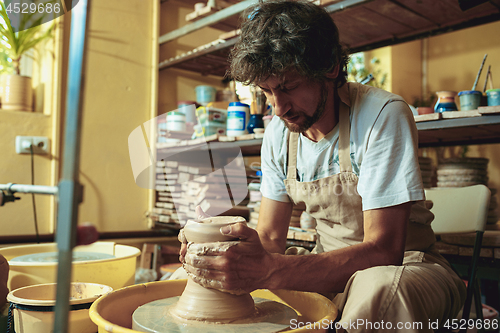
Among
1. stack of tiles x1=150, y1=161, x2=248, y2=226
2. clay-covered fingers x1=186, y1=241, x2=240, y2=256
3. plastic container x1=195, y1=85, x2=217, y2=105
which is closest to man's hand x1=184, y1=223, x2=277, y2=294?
clay-covered fingers x1=186, y1=241, x2=240, y2=256

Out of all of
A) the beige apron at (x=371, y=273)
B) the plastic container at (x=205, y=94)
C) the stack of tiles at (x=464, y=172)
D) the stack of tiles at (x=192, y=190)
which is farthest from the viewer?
the plastic container at (x=205, y=94)

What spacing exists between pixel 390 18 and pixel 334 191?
1307 mm

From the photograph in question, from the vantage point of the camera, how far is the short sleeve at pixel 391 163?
1.01 m

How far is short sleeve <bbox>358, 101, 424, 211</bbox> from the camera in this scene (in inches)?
39.9

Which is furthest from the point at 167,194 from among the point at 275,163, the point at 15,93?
the point at 275,163

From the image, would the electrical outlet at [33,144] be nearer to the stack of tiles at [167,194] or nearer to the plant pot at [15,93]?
the plant pot at [15,93]

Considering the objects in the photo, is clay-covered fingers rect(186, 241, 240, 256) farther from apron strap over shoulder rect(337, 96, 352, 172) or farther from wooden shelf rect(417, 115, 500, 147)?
wooden shelf rect(417, 115, 500, 147)

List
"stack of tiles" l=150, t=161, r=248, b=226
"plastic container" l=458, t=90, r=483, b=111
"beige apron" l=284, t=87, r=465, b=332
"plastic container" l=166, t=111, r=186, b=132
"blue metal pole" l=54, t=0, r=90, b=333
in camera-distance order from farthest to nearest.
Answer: "plastic container" l=166, t=111, r=186, b=132, "stack of tiles" l=150, t=161, r=248, b=226, "plastic container" l=458, t=90, r=483, b=111, "beige apron" l=284, t=87, r=465, b=332, "blue metal pole" l=54, t=0, r=90, b=333

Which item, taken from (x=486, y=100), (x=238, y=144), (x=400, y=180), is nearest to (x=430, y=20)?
(x=486, y=100)

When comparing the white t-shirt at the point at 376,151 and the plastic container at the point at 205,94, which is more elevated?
the plastic container at the point at 205,94

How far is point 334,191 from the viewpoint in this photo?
1.22 metres

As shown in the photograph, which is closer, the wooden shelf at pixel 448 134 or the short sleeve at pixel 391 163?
the short sleeve at pixel 391 163

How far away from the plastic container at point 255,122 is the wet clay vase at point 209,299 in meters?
1.25

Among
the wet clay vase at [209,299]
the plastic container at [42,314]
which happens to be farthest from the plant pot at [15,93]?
the wet clay vase at [209,299]
